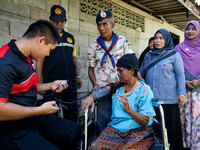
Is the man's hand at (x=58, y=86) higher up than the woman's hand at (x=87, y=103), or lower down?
higher up

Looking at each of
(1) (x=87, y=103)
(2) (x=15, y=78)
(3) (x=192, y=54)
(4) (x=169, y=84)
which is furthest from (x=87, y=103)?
(3) (x=192, y=54)

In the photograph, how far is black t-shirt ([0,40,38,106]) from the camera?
Answer: 1.25m

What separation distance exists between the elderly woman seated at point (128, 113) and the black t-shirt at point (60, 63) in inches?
33.2

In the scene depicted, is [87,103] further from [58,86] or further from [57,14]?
[57,14]

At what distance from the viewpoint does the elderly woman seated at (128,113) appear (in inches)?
68.1

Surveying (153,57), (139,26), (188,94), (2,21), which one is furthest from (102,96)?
(139,26)

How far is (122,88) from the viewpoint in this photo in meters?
2.18

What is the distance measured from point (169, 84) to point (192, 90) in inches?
20.4

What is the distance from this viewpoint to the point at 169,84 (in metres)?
2.60

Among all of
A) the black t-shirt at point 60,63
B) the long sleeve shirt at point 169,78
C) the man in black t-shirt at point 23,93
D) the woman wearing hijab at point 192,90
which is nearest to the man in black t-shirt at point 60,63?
the black t-shirt at point 60,63

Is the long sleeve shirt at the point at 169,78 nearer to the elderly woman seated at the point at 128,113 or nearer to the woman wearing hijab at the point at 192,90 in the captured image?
the woman wearing hijab at the point at 192,90

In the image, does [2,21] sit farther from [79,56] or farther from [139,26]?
[139,26]

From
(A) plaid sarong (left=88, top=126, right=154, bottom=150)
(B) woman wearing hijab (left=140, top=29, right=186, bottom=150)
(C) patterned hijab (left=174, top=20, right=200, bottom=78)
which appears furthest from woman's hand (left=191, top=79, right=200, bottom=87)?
(A) plaid sarong (left=88, top=126, right=154, bottom=150)

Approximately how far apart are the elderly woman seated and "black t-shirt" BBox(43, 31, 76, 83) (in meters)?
0.84
